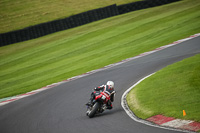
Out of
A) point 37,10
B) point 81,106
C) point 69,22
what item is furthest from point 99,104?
point 37,10

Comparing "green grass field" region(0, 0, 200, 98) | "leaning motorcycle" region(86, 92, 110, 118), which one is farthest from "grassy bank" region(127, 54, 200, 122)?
"green grass field" region(0, 0, 200, 98)

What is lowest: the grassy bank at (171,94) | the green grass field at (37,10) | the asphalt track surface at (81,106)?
the asphalt track surface at (81,106)

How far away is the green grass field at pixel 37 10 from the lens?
40125mm

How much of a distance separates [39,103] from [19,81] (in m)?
7.63

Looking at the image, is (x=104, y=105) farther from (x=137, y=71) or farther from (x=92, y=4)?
(x=92, y=4)

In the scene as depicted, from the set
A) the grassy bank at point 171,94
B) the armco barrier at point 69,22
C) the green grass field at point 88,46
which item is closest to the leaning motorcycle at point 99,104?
the grassy bank at point 171,94

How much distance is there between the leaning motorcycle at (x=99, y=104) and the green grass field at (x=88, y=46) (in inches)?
357

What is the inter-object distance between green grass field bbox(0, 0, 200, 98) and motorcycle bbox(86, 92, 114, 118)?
29.8 feet

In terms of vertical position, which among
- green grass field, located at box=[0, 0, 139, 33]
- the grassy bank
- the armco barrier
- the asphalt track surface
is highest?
green grass field, located at box=[0, 0, 139, 33]

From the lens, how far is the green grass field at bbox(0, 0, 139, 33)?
40.1m

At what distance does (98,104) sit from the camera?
10.9m

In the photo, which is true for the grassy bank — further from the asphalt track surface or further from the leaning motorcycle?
the leaning motorcycle

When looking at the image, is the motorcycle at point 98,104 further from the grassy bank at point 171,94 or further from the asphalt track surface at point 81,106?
the grassy bank at point 171,94

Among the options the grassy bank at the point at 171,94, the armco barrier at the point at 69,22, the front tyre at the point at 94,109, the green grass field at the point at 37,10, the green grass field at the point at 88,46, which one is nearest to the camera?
the grassy bank at the point at 171,94
